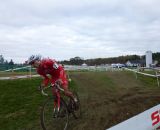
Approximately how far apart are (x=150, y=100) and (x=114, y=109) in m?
2.04

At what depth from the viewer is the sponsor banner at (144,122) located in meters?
6.53

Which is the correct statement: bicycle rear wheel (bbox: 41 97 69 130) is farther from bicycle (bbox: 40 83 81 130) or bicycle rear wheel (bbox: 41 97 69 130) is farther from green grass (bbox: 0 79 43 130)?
green grass (bbox: 0 79 43 130)

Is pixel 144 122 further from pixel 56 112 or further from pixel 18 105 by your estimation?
pixel 18 105

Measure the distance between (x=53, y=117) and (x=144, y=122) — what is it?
93.3 inches

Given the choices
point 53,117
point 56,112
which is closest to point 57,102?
point 56,112

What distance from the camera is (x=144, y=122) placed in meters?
7.00

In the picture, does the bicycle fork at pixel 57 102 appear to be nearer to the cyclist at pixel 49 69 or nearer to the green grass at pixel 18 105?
the cyclist at pixel 49 69

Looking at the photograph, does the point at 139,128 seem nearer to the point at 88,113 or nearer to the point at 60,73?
the point at 60,73

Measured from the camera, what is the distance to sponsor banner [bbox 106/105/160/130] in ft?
21.4

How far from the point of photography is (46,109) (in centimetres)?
814

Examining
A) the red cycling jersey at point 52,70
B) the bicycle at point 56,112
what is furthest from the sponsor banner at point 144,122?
the red cycling jersey at point 52,70

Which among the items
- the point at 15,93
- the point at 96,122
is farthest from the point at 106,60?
the point at 96,122

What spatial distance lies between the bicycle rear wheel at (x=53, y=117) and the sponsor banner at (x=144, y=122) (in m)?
2.13

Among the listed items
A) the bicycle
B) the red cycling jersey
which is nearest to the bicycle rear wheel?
the bicycle
